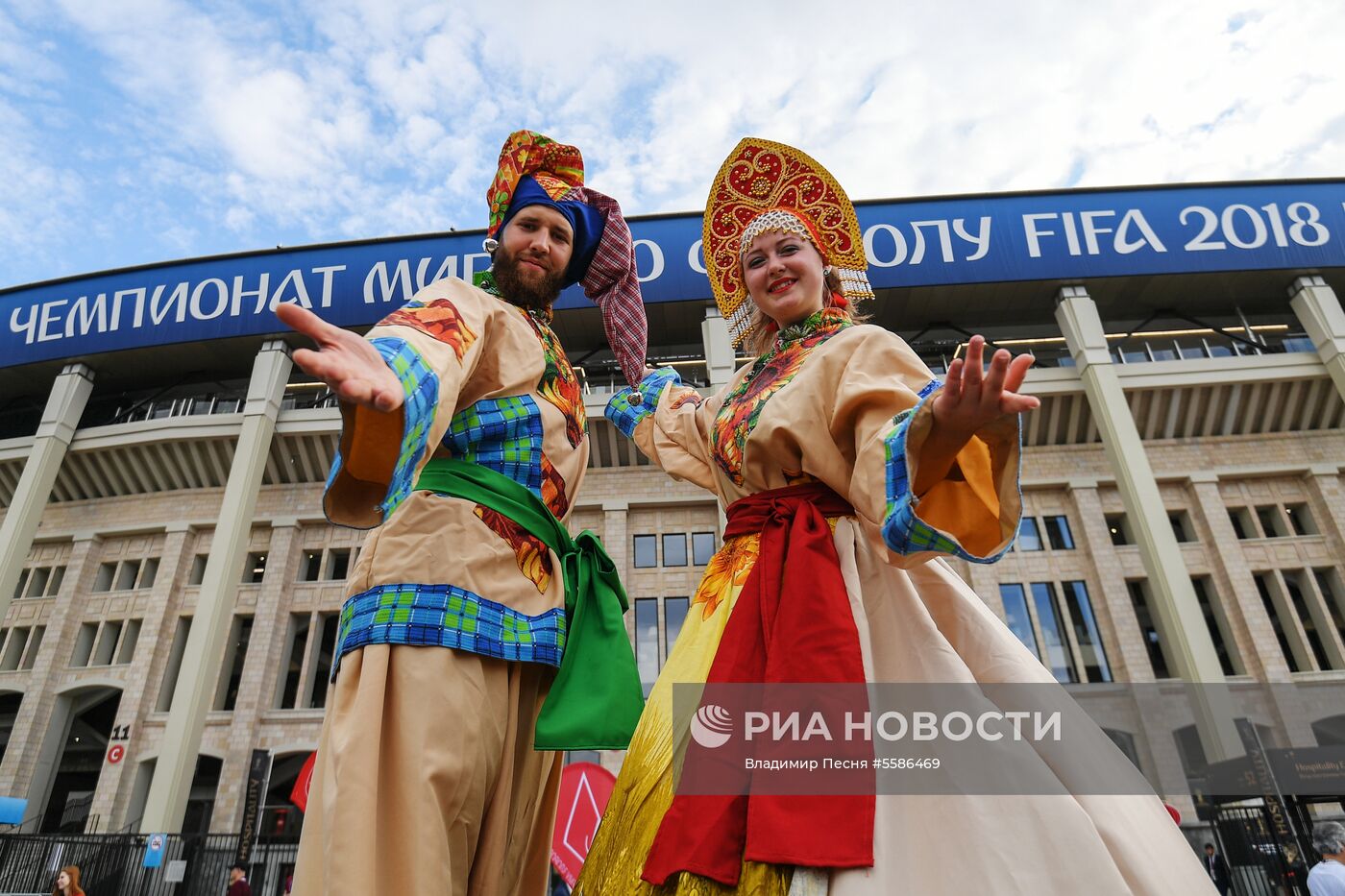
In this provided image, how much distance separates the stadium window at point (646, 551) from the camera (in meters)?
14.7

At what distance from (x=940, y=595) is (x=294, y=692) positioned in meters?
15.7

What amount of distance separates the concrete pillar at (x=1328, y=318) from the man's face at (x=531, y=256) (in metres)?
16.0

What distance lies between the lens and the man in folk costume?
3.97 feet

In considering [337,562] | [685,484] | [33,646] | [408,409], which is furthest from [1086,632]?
[33,646]

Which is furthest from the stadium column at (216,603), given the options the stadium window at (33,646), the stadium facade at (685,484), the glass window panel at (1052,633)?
the glass window panel at (1052,633)

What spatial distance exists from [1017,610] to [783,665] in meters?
14.5

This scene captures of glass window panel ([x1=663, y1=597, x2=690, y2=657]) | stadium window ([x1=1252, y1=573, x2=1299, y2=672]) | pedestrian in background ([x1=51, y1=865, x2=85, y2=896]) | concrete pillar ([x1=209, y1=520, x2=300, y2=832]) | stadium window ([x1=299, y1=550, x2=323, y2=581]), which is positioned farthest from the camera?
stadium window ([x1=299, y1=550, x2=323, y2=581])

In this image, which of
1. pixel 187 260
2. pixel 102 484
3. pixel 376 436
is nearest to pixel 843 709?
pixel 376 436

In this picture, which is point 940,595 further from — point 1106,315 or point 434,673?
point 1106,315

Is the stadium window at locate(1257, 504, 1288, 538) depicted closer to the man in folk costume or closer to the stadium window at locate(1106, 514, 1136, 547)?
the stadium window at locate(1106, 514, 1136, 547)

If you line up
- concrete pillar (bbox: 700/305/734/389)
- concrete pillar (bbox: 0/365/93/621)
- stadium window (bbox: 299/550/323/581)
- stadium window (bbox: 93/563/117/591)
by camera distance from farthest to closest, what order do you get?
stadium window (bbox: 93/563/117/591) < stadium window (bbox: 299/550/323/581) < concrete pillar (bbox: 0/365/93/621) < concrete pillar (bbox: 700/305/734/389)

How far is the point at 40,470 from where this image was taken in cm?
1377

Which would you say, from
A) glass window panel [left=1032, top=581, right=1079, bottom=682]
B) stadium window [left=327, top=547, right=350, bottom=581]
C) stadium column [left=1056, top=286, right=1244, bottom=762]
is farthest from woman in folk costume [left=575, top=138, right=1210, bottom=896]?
stadium window [left=327, top=547, right=350, bottom=581]

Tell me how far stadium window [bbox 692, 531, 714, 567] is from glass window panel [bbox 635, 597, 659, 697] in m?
1.16
